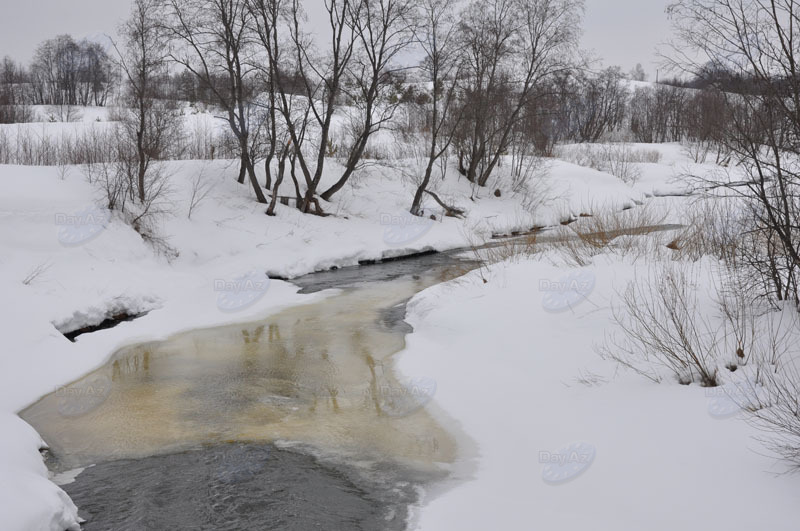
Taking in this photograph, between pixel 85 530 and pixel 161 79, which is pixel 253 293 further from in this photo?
pixel 85 530

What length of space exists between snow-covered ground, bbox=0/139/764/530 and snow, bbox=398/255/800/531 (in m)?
0.02

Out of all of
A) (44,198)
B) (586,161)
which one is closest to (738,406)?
(44,198)

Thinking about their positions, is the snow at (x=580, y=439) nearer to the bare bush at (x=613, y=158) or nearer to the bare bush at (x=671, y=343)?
the bare bush at (x=671, y=343)

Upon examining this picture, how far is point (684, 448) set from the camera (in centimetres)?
514

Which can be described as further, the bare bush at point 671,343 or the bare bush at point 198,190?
the bare bush at point 198,190

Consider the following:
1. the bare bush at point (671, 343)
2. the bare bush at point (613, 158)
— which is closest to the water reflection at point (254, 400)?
the bare bush at point (671, 343)

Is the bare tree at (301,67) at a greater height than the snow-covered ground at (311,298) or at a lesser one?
greater

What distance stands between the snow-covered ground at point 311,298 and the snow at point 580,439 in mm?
21

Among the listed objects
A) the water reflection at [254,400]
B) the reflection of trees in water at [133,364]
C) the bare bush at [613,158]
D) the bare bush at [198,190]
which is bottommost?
the reflection of trees in water at [133,364]

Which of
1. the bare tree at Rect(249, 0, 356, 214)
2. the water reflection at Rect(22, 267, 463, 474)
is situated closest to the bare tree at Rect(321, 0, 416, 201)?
the bare tree at Rect(249, 0, 356, 214)

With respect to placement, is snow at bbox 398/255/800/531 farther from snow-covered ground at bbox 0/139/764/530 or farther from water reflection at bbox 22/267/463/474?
water reflection at bbox 22/267/463/474

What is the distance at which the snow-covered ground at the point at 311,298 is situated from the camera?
4930mm

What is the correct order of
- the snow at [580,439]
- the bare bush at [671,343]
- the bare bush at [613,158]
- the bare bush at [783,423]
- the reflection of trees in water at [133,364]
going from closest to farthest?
the bare bush at [783,423] → the snow at [580,439] → the bare bush at [671,343] → the reflection of trees in water at [133,364] → the bare bush at [613,158]

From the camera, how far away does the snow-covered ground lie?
4.93 m
